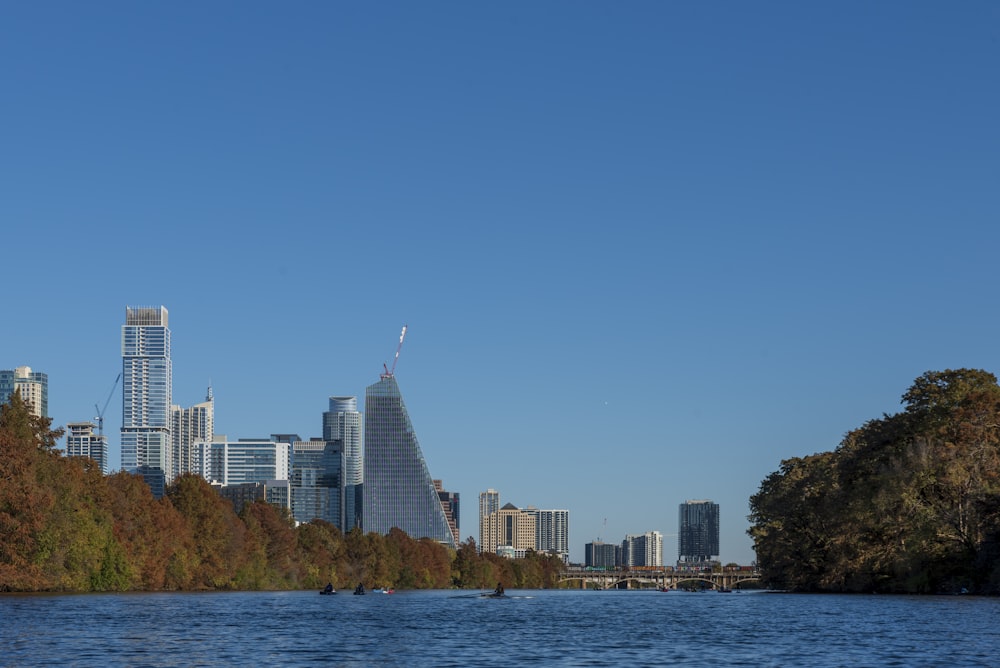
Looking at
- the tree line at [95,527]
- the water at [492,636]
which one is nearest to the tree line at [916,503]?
the water at [492,636]

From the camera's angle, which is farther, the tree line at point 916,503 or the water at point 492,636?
the tree line at point 916,503

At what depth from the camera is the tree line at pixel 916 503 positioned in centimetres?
12169

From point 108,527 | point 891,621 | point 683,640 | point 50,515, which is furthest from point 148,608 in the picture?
point 891,621

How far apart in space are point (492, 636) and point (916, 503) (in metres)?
55.6

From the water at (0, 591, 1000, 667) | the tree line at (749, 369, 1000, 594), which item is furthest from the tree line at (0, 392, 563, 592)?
the tree line at (749, 369, 1000, 594)

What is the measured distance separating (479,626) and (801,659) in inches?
1573

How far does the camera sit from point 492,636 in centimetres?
8488

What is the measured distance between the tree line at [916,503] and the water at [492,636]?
25.4 feet

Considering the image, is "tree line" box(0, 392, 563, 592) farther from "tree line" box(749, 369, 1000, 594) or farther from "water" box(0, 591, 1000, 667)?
"tree line" box(749, 369, 1000, 594)

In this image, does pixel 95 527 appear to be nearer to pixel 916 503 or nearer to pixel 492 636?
pixel 492 636

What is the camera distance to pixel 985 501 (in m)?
117

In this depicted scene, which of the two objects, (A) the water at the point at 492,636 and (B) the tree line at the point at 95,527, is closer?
(A) the water at the point at 492,636

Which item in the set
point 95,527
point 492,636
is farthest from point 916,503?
point 95,527

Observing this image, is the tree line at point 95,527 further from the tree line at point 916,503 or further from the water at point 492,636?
the tree line at point 916,503
